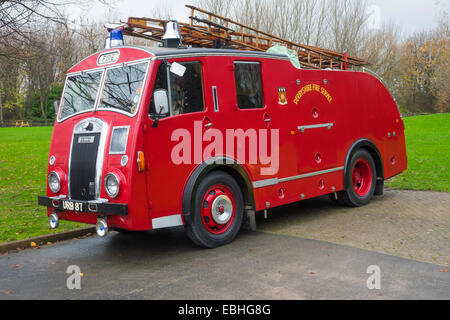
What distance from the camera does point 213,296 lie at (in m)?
4.55

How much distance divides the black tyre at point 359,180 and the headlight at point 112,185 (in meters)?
4.66

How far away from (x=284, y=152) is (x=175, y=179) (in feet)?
6.99

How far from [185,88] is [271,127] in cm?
166

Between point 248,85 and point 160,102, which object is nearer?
point 160,102

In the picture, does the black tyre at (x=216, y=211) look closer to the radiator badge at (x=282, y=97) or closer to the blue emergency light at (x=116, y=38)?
the radiator badge at (x=282, y=97)

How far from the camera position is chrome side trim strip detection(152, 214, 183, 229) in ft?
18.7

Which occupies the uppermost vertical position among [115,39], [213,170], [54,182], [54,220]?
[115,39]

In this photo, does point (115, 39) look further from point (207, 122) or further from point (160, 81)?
point (207, 122)

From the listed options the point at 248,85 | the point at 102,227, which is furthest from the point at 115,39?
the point at 102,227

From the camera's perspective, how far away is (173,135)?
19.3ft

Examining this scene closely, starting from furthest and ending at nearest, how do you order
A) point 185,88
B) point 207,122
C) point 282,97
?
point 282,97 < point 207,122 < point 185,88

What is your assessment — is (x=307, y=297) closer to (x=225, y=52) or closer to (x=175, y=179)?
(x=175, y=179)

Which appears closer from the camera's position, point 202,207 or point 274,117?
point 202,207
